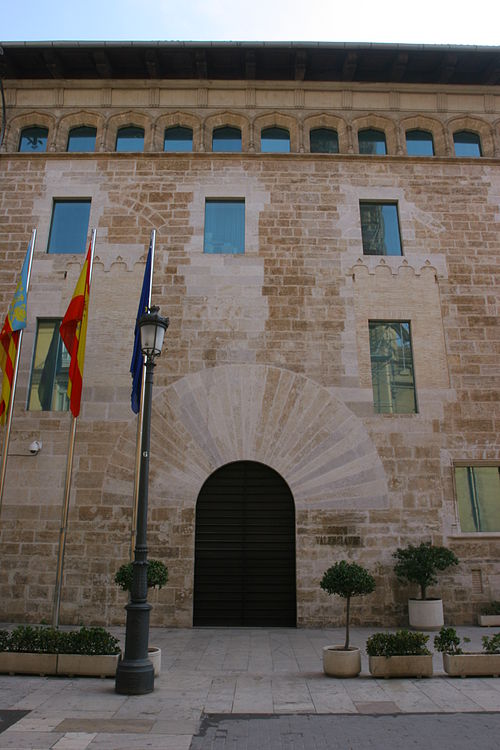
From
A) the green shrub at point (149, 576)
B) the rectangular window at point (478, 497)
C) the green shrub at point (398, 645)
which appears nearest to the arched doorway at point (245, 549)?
the green shrub at point (149, 576)

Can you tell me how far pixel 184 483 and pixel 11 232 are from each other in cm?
823

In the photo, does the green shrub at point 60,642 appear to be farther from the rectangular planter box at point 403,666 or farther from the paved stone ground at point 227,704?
the rectangular planter box at point 403,666

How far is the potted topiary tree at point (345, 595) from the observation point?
25.9 ft

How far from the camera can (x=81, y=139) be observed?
15.8 metres

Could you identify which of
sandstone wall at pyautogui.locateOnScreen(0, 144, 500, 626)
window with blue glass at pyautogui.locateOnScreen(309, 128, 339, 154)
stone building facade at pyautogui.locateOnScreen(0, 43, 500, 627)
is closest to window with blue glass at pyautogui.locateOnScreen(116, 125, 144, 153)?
stone building facade at pyautogui.locateOnScreen(0, 43, 500, 627)

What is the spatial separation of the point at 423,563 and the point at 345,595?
11.9 feet

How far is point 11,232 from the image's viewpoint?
47.8ft

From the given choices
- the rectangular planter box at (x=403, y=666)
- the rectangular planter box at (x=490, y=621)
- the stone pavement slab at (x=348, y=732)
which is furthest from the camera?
the rectangular planter box at (x=490, y=621)

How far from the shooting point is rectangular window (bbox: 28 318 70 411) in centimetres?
1323

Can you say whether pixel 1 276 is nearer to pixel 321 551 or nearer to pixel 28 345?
pixel 28 345

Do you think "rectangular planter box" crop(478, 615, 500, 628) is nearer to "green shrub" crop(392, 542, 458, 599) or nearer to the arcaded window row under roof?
"green shrub" crop(392, 542, 458, 599)

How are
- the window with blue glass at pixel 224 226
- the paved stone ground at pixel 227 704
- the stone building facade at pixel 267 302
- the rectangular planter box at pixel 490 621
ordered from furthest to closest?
the window with blue glass at pixel 224 226 < the stone building facade at pixel 267 302 < the rectangular planter box at pixel 490 621 < the paved stone ground at pixel 227 704

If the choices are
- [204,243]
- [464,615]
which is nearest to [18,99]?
[204,243]

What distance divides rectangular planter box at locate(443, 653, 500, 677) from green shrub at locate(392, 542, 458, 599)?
11.5ft
